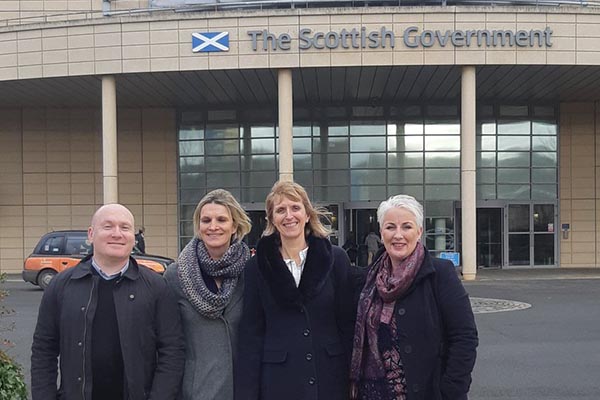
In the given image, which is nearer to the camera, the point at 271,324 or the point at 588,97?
the point at 271,324

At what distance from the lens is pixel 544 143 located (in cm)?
2275

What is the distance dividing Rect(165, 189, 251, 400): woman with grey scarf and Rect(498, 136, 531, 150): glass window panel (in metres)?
21.2

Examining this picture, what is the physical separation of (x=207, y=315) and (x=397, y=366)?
1044 mm

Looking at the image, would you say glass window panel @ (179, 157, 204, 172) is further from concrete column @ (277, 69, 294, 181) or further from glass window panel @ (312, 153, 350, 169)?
concrete column @ (277, 69, 294, 181)

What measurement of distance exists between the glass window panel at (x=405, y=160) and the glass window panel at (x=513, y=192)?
3.31 meters

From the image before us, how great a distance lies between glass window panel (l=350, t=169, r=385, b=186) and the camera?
22766 mm

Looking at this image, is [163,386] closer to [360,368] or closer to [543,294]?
[360,368]

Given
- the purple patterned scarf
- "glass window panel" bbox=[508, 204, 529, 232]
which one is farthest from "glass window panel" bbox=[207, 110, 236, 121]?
the purple patterned scarf

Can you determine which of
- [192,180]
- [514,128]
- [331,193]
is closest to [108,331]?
[331,193]

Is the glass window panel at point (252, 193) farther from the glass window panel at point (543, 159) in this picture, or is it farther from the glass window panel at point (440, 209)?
the glass window panel at point (543, 159)

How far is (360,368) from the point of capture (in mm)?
3146

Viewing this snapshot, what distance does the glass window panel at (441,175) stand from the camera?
22531 millimetres

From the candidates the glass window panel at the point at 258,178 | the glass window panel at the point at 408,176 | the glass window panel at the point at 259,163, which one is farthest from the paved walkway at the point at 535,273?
the glass window panel at the point at 259,163

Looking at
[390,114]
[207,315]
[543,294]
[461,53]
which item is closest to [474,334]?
[207,315]
